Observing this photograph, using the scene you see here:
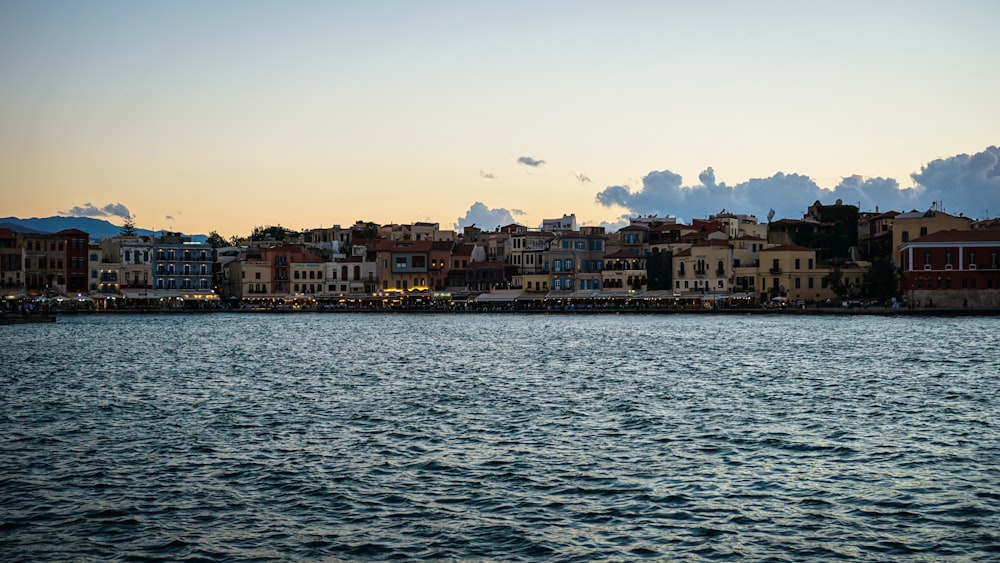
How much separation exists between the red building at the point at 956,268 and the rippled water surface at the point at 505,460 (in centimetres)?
4097

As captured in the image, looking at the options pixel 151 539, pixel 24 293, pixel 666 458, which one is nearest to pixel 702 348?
pixel 666 458

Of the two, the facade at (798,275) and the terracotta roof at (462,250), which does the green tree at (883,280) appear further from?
the terracotta roof at (462,250)

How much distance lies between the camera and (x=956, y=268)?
84.7 metres

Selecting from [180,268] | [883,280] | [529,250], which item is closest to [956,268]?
[883,280]

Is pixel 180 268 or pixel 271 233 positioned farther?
pixel 271 233

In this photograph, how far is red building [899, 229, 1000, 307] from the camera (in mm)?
83688

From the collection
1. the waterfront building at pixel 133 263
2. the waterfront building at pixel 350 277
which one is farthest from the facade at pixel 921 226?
the waterfront building at pixel 133 263

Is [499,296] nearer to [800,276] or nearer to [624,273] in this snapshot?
[624,273]

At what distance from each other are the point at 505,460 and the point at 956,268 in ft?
246

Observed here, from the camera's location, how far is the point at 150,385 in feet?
124

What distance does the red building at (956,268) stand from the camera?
275ft

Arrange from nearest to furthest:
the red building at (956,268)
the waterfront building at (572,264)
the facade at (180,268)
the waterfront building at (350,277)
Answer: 1. the red building at (956,268)
2. the waterfront building at (572,264)
3. the facade at (180,268)
4. the waterfront building at (350,277)

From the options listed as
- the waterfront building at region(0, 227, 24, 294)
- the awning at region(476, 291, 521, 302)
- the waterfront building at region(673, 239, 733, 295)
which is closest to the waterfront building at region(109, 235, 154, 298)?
the waterfront building at region(0, 227, 24, 294)

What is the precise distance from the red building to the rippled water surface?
41.0m
